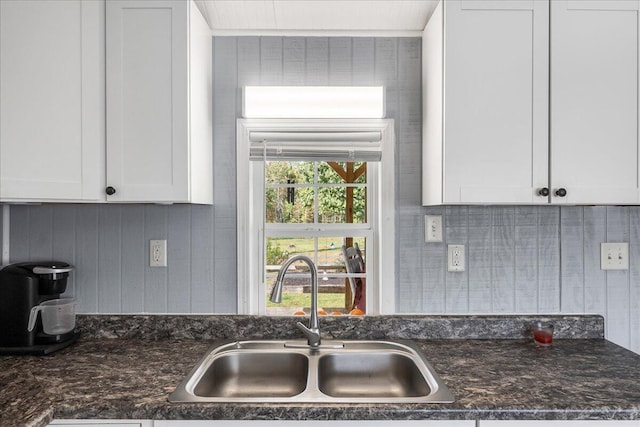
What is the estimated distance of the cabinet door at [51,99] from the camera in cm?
143

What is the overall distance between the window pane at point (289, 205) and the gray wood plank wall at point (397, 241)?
17cm

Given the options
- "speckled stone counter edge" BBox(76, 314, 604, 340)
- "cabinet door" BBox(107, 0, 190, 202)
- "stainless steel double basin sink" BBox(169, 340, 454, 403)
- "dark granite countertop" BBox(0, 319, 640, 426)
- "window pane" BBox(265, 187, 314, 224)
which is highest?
"cabinet door" BBox(107, 0, 190, 202)

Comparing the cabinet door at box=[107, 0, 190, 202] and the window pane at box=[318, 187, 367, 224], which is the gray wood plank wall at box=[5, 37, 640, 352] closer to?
the window pane at box=[318, 187, 367, 224]

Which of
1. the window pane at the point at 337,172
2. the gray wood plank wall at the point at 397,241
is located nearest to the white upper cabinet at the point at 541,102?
the gray wood plank wall at the point at 397,241

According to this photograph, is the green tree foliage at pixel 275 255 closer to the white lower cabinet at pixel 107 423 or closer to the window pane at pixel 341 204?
the window pane at pixel 341 204

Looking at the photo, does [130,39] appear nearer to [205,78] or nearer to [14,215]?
[205,78]

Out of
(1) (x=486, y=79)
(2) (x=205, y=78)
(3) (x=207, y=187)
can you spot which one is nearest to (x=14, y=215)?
(3) (x=207, y=187)

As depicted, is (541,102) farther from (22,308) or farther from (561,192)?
(22,308)

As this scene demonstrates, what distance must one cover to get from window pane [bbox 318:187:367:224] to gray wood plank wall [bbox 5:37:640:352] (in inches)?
7.4

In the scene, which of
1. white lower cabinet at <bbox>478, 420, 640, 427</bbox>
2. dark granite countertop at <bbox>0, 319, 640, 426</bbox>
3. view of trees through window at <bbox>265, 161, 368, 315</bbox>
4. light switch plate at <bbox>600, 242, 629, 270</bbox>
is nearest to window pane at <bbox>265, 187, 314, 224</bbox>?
view of trees through window at <bbox>265, 161, 368, 315</bbox>

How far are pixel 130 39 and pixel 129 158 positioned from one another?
1.35 ft

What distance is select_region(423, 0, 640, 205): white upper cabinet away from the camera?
153 centimetres

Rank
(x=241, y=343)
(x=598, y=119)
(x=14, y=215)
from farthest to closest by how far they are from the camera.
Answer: (x=14, y=215) < (x=241, y=343) < (x=598, y=119)

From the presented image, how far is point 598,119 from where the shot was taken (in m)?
1.53
